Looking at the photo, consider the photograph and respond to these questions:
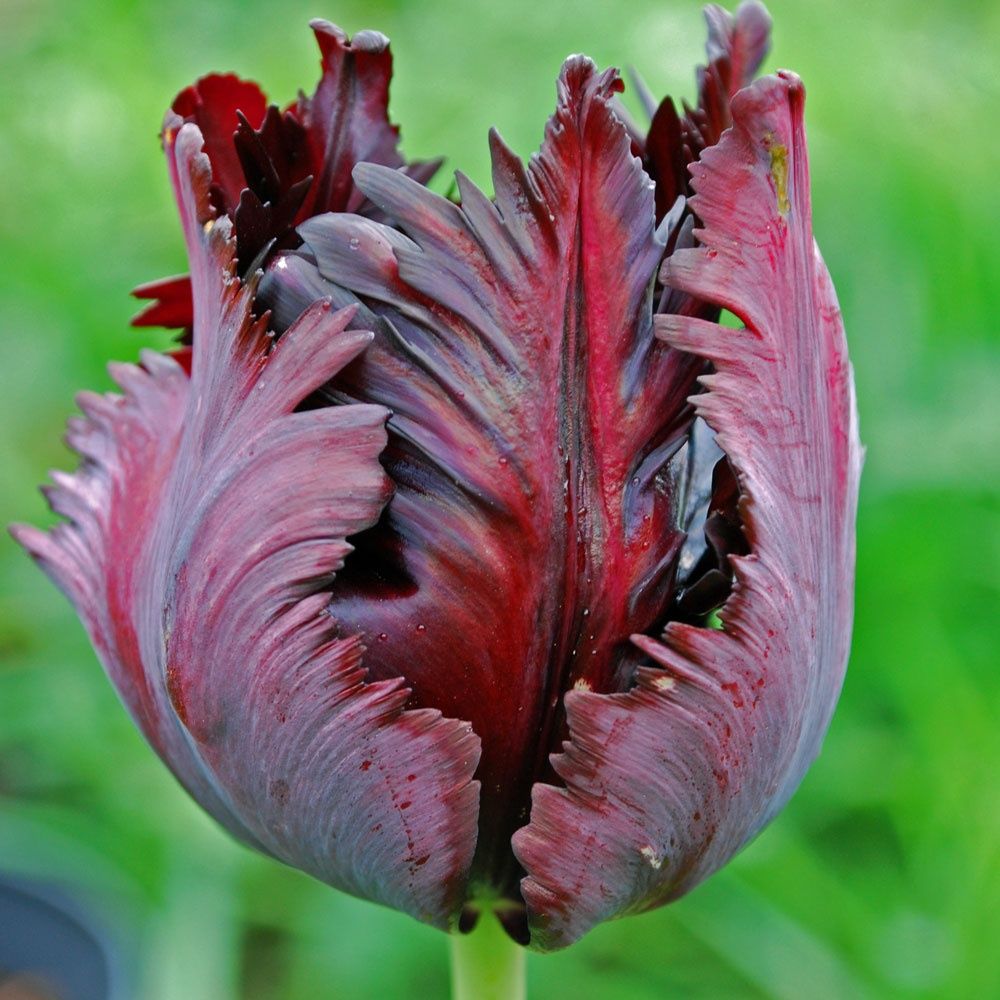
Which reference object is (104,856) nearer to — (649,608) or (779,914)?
(779,914)

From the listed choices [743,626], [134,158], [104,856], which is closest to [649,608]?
[743,626]

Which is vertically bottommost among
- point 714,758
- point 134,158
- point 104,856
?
point 104,856

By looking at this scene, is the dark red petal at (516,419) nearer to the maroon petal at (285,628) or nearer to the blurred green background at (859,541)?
the maroon petal at (285,628)

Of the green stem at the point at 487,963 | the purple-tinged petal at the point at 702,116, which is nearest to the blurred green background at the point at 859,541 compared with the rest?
the green stem at the point at 487,963

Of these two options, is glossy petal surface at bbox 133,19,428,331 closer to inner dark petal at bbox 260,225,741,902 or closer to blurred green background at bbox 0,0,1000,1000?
inner dark petal at bbox 260,225,741,902

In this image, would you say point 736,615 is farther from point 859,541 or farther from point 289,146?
point 859,541
